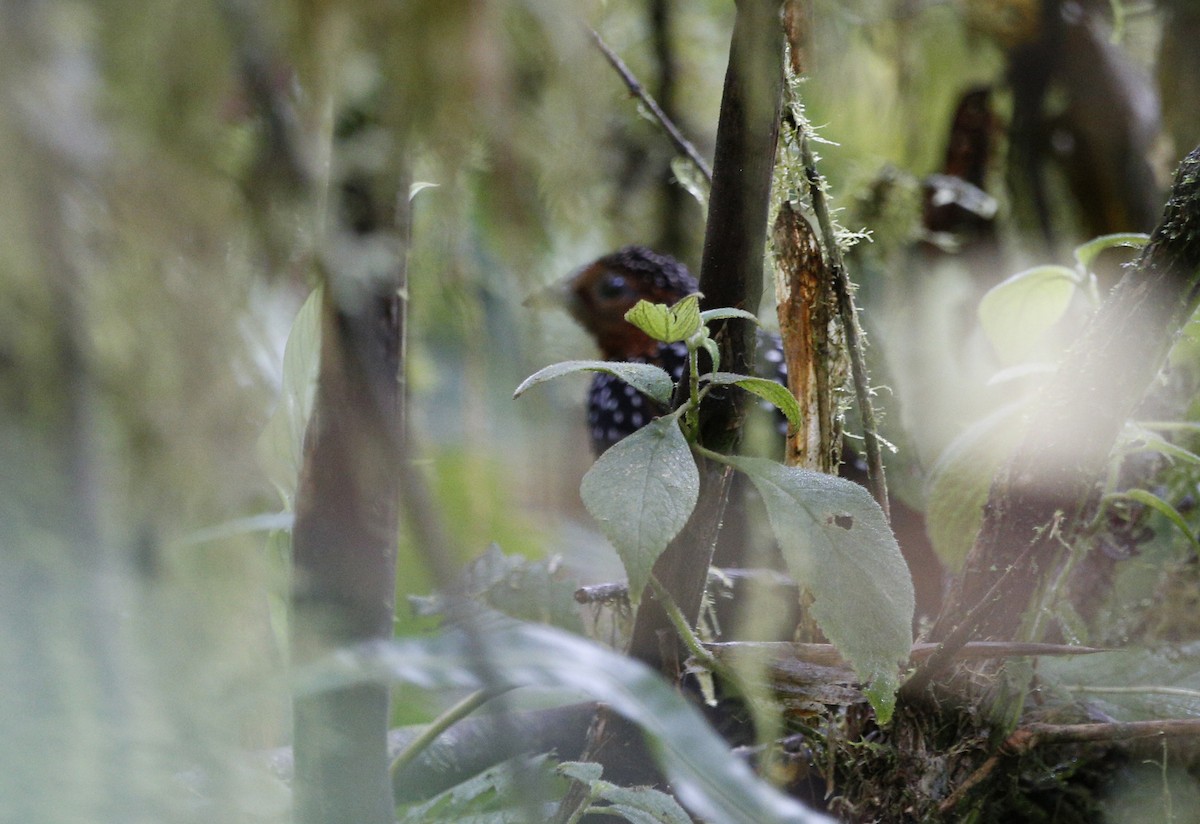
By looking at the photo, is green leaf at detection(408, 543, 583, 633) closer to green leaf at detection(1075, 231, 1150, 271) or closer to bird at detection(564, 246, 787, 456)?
bird at detection(564, 246, 787, 456)

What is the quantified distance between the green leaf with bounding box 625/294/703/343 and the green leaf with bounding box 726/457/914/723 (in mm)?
58

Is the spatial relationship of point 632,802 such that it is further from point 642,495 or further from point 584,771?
point 642,495

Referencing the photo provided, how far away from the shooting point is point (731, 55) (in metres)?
0.43

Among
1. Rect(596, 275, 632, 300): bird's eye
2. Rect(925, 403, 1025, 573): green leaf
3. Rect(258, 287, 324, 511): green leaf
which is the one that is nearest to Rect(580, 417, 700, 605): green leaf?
Rect(258, 287, 324, 511): green leaf

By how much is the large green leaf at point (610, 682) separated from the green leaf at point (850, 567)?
9 centimetres

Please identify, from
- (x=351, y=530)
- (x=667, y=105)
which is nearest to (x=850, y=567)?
(x=351, y=530)

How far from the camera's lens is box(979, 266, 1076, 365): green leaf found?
632 millimetres

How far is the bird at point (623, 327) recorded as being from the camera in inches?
34.9

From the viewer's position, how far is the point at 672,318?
396mm

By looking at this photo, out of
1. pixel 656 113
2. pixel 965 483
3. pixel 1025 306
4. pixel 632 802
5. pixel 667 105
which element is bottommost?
pixel 632 802

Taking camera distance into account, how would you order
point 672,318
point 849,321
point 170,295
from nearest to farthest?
point 170,295 → point 672,318 → point 849,321

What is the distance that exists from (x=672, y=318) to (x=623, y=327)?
2.33 feet

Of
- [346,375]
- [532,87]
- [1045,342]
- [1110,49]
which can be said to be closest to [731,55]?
[532,87]

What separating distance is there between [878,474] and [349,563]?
10.5 inches
